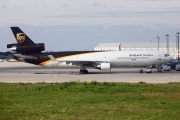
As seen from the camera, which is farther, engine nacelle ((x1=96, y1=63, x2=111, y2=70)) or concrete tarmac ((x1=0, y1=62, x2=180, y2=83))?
engine nacelle ((x1=96, y1=63, x2=111, y2=70))

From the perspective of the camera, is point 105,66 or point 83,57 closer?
point 105,66

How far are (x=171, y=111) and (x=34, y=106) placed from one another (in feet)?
18.6

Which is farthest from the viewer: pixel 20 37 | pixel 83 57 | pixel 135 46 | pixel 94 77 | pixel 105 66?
pixel 135 46

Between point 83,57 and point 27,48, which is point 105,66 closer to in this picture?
point 83,57

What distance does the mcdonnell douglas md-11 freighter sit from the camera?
2377 inches

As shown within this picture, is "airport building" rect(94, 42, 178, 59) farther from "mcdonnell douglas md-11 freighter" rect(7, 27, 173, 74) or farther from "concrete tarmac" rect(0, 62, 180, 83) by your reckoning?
"concrete tarmac" rect(0, 62, 180, 83)

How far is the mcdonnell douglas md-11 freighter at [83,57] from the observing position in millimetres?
60375

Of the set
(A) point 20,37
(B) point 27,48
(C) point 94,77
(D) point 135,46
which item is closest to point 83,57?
(B) point 27,48

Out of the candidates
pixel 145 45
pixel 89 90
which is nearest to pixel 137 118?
pixel 89 90

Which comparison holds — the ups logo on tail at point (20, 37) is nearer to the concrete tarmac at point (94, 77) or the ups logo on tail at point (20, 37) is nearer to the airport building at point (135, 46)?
the concrete tarmac at point (94, 77)

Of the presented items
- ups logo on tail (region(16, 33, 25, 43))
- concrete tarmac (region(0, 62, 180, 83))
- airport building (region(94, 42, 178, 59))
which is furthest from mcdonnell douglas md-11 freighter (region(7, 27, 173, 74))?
airport building (region(94, 42, 178, 59))

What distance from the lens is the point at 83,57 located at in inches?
2450

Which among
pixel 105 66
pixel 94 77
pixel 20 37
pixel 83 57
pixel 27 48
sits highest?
pixel 20 37

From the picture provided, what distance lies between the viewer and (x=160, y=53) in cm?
6166
